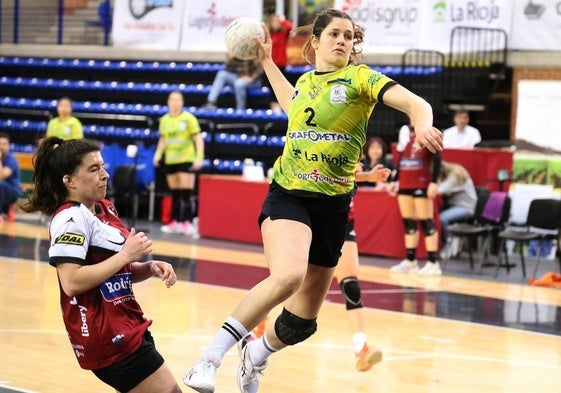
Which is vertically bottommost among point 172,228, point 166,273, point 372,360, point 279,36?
point 172,228

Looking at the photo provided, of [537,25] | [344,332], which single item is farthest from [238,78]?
[344,332]

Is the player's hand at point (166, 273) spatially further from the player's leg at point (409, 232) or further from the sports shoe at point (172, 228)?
the sports shoe at point (172, 228)

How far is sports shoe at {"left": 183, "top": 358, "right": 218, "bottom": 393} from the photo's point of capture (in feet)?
17.3

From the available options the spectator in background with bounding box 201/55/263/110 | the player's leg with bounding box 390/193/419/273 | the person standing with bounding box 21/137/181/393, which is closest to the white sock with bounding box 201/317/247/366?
the person standing with bounding box 21/137/181/393

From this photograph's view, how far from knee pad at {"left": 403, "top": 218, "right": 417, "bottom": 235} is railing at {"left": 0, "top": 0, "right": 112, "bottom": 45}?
10.8 m

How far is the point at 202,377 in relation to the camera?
5.30 metres

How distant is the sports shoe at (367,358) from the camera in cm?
732

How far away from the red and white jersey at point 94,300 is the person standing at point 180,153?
11.3 metres

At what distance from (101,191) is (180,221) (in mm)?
12744

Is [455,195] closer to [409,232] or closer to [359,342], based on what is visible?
[409,232]

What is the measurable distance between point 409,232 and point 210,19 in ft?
24.0

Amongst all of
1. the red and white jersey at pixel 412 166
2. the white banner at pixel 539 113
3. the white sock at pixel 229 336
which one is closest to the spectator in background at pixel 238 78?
the white banner at pixel 539 113

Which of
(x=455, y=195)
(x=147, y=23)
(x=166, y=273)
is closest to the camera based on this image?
(x=166, y=273)

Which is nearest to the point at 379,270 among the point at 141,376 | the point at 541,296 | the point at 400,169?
the point at 400,169
